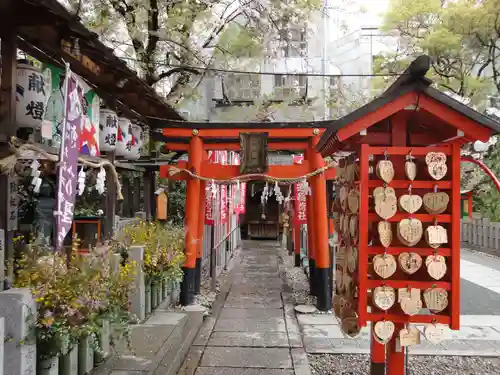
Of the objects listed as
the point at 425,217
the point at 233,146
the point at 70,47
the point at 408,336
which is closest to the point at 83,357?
the point at 408,336

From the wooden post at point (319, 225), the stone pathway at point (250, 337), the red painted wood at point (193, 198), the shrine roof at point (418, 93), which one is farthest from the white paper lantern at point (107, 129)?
the wooden post at point (319, 225)

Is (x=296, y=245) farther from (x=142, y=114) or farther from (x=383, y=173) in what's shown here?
(x=383, y=173)

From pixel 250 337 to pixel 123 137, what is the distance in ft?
14.5

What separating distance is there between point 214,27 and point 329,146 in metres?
10.9

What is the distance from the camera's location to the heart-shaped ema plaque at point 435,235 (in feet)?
14.1

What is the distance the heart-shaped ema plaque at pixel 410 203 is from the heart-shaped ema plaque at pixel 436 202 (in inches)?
4.0

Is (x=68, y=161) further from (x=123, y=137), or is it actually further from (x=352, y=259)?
(x=123, y=137)

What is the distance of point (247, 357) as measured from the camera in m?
7.15

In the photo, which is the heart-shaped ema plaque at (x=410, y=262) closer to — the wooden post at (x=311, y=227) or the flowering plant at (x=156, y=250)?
the flowering plant at (x=156, y=250)

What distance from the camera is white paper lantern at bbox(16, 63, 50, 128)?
4848 mm

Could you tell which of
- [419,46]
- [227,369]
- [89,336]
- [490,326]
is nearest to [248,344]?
[227,369]

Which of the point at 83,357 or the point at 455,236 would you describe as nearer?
the point at 455,236

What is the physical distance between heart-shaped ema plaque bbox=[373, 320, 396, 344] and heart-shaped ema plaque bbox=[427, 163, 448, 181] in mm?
1544

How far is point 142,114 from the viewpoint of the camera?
10008mm
